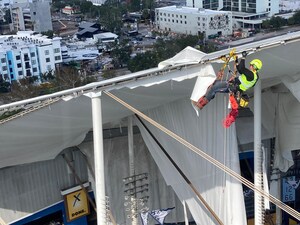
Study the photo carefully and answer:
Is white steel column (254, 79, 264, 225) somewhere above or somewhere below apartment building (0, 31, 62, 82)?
above

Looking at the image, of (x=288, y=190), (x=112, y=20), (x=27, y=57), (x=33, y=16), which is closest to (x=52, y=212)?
(x=288, y=190)

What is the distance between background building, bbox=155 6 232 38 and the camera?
21.8 meters

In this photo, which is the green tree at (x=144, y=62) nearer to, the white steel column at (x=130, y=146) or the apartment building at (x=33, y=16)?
the apartment building at (x=33, y=16)

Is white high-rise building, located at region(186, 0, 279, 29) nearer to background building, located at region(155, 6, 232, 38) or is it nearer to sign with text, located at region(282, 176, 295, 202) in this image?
background building, located at region(155, 6, 232, 38)

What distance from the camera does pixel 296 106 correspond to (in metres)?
4.80

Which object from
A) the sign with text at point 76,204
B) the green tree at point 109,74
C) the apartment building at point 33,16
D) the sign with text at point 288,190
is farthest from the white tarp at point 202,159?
the apartment building at point 33,16

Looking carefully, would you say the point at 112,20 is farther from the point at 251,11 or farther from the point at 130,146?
the point at 130,146

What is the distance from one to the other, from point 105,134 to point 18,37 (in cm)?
1404

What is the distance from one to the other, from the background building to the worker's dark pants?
61.3 ft

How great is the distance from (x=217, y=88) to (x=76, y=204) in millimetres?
2397

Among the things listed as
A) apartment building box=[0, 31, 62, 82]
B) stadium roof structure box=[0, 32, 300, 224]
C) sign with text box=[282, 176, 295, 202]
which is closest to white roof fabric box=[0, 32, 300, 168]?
stadium roof structure box=[0, 32, 300, 224]

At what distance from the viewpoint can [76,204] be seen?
203 inches

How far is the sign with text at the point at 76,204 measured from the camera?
201 inches

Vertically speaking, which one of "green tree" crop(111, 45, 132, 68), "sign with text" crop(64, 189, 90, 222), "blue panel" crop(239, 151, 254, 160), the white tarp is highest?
the white tarp
